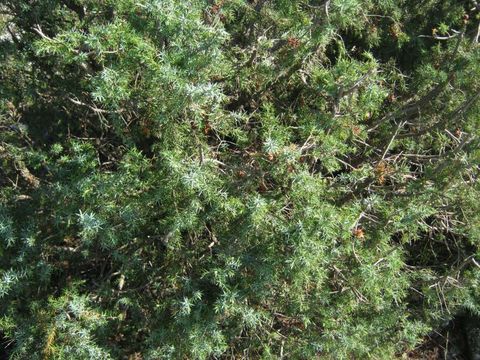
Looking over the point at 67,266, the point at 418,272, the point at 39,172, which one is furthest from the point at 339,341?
the point at 39,172

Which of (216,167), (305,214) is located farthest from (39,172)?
(305,214)

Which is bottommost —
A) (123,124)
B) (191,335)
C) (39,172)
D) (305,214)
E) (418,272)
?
(418,272)

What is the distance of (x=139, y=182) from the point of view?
9.23ft

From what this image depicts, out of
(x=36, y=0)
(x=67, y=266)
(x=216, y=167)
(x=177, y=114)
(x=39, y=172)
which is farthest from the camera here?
(x=39, y=172)

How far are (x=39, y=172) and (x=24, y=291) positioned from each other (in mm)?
833

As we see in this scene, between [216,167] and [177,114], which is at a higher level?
[177,114]

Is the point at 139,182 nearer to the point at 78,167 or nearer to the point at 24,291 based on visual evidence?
the point at 78,167

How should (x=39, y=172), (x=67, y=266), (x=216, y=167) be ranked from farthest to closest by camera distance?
1. (x=39, y=172)
2. (x=67, y=266)
3. (x=216, y=167)

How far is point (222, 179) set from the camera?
9.31 feet

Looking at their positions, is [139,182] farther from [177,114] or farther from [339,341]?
[339,341]

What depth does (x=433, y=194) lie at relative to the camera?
313 centimetres

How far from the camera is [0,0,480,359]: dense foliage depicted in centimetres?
267

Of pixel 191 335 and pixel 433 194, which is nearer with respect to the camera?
pixel 191 335

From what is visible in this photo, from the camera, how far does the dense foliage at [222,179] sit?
267cm
